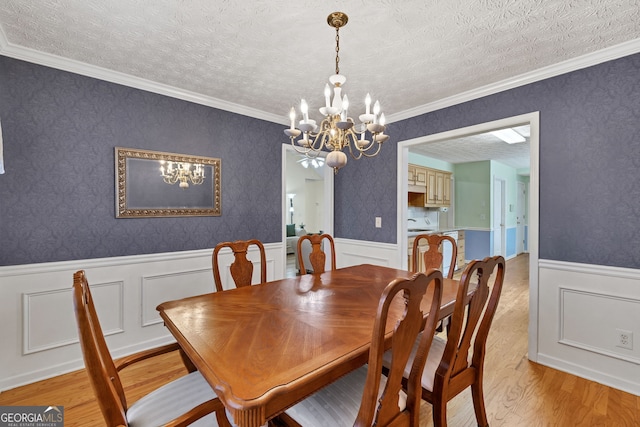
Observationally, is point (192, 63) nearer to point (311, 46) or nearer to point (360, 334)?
point (311, 46)

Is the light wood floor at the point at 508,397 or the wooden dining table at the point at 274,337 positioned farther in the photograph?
the light wood floor at the point at 508,397

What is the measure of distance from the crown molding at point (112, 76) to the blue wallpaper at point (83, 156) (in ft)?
0.15

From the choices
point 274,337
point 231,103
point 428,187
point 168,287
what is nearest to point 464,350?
point 274,337

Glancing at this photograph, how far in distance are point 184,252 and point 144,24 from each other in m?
1.89

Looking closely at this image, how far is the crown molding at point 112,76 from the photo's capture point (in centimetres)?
203

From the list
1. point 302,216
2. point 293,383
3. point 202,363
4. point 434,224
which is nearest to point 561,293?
point 293,383

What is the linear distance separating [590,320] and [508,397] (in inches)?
35.9

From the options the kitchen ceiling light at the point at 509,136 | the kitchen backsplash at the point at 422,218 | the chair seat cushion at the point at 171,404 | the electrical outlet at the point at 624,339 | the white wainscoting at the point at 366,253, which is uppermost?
the kitchen ceiling light at the point at 509,136

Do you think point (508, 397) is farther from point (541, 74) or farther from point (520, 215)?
point (520, 215)

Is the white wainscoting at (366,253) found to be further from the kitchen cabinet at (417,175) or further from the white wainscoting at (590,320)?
the kitchen cabinet at (417,175)

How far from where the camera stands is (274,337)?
120 centimetres

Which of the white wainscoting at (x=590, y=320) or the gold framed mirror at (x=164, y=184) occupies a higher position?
the gold framed mirror at (x=164, y=184)

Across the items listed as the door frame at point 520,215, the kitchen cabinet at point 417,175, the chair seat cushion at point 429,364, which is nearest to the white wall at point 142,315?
the chair seat cushion at point 429,364

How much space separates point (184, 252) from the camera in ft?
9.30
